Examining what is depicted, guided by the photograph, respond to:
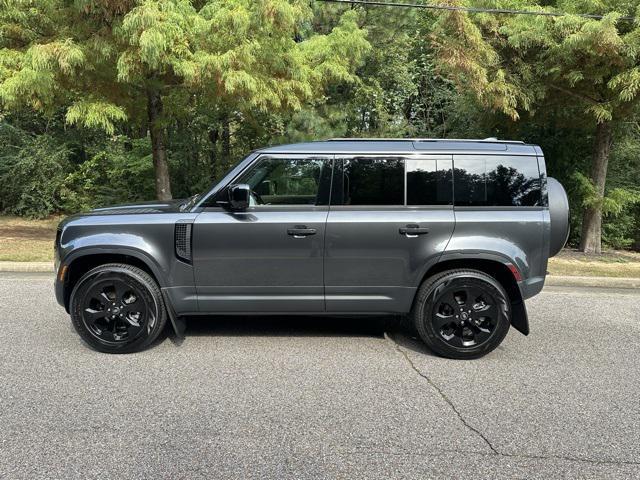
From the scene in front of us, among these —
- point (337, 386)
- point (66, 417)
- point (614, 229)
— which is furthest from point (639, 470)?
point (614, 229)

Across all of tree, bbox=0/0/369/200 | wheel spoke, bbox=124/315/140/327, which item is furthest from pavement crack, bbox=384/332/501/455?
tree, bbox=0/0/369/200

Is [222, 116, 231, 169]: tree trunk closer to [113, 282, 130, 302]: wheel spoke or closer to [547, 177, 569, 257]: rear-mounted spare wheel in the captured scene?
[113, 282, 130, 302]: wheel spoke

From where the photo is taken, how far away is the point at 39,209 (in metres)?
15.3

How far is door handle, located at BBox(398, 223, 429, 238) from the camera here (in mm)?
4488

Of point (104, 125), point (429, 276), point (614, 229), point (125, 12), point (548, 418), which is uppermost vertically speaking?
point (125, 12)

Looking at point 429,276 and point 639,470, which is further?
point 429,276

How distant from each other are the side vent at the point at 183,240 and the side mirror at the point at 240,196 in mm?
444

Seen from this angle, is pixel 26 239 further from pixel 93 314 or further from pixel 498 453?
pixel 498 453

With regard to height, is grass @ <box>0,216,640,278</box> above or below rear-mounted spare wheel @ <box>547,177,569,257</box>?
below

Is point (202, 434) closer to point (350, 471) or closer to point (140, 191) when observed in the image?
point (350, 471)

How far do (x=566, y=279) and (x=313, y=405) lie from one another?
18.8 feet

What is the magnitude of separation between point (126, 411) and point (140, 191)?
13350mm

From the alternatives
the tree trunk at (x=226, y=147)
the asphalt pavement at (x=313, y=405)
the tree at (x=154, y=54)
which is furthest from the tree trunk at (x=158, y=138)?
the asphalt pavement at (x=313, y=405)

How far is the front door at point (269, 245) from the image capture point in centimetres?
450
